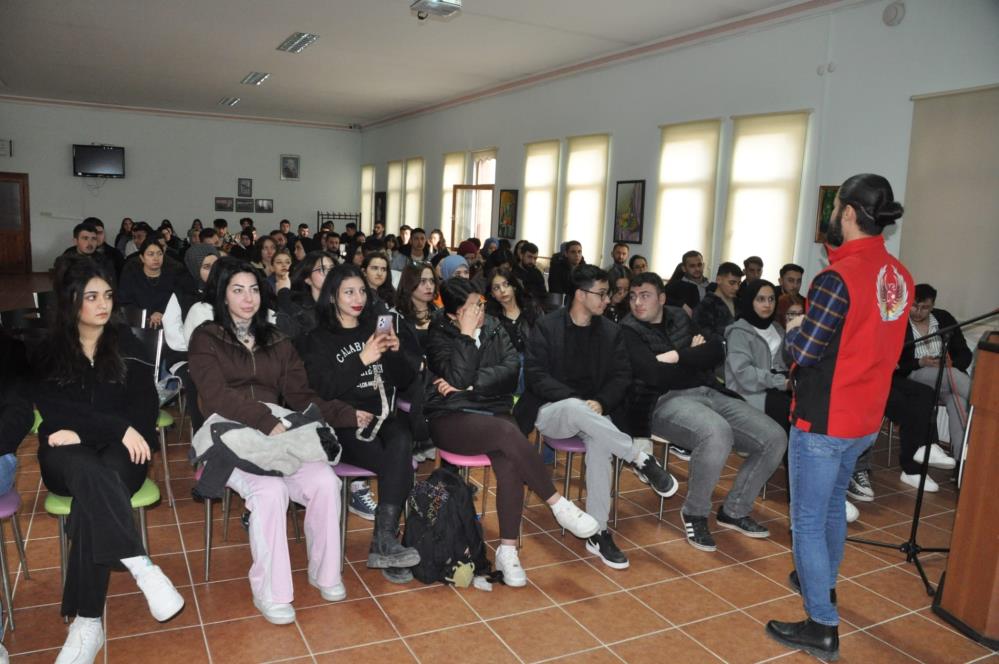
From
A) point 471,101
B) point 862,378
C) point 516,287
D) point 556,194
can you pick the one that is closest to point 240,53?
point 471,101

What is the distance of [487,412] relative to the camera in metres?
3.31

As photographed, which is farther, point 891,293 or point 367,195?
point 367,195

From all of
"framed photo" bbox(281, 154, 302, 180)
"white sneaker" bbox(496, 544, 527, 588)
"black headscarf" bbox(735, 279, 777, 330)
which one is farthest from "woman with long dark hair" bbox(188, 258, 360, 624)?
"framed photo" bbox(281, 154, 302, 180)

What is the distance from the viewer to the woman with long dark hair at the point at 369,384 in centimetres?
306

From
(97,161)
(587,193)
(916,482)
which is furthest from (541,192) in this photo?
(97,161)

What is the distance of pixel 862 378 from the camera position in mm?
2471

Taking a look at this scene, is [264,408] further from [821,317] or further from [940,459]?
[940,459]

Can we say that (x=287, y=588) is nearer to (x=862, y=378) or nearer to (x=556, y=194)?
(x=862, y=378)

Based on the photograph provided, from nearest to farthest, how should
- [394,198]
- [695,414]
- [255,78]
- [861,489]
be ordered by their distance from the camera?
[695,414] < [861,489] < [255,78] < [394,198]

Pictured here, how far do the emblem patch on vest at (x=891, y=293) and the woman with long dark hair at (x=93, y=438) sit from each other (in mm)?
2663

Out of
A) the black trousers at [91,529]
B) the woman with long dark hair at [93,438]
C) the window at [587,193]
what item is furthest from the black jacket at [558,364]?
the window at [587,193]

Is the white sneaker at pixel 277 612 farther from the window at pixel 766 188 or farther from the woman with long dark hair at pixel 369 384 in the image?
the window at pixel 766 188

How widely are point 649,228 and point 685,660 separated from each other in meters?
6.58

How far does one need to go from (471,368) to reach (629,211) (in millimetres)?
6089
